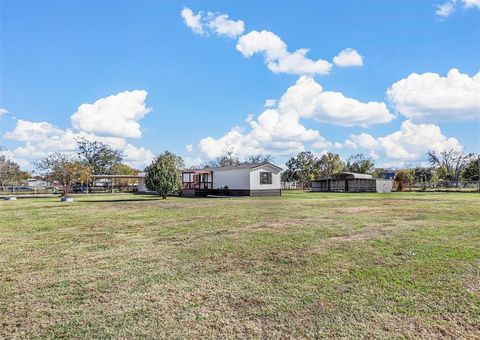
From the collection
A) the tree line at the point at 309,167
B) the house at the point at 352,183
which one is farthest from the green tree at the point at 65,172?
the house at the point at 352,183

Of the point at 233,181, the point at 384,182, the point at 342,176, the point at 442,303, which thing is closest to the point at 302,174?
the point at 342,176

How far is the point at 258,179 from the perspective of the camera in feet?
96.3

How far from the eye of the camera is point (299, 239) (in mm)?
7449

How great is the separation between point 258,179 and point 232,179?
259 centimetres

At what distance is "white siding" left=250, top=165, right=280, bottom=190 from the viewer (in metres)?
29.0

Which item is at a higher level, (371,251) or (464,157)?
(464,157)

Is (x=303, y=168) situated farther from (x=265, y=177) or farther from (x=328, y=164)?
(x=265, y=177)

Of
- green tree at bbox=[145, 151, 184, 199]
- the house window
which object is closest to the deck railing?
the house window

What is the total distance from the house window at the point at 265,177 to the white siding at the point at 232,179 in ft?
4.96

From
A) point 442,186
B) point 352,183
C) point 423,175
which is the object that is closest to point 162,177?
point 352,183

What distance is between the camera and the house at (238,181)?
2903 cm

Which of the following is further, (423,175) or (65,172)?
(423,175)

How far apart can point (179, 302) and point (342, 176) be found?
43.5 meters

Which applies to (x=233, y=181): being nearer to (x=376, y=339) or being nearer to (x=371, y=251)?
(x=371, y=251)
